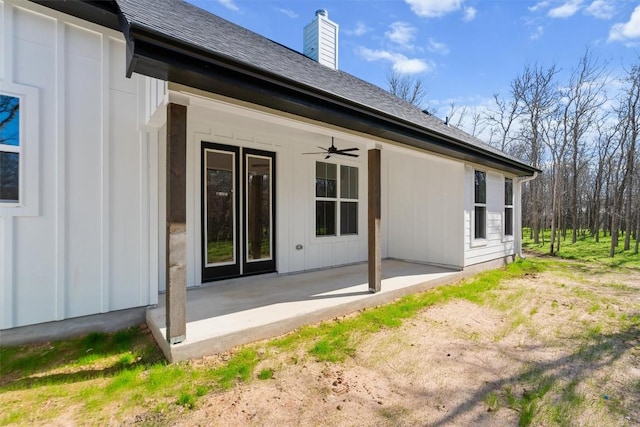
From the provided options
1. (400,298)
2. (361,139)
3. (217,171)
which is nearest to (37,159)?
(217,171)

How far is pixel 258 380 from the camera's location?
243 cm

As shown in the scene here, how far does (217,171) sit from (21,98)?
2.28 metres

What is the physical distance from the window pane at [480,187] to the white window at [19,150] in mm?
7288

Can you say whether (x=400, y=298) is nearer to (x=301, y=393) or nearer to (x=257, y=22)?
(x=301, y=393)

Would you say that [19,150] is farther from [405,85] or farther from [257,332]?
[405,85]

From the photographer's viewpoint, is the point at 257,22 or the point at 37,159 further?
the point at 257,22

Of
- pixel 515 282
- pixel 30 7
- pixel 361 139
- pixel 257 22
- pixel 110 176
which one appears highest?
pixel 257 22

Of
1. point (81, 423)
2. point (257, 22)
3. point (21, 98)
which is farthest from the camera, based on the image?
point (257, 22)

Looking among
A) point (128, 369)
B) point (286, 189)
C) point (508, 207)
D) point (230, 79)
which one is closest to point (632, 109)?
point (508, 207)

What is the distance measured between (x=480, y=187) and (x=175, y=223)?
21.3 feet

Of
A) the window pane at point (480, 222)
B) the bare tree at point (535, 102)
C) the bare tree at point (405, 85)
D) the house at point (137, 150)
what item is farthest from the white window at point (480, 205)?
the bare tree at point (405, 85)

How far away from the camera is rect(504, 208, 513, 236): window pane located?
7754mm

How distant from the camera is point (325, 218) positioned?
245 inches

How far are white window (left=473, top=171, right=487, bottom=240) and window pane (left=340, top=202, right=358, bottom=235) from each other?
261 cm
